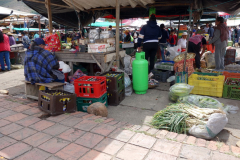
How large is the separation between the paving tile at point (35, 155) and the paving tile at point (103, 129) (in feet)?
2.52

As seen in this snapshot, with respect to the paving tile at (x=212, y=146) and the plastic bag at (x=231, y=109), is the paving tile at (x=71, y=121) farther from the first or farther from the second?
the plastic bag at (x=231, y=109)

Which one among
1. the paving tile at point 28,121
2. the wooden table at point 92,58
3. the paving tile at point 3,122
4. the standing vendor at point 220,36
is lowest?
the paving tile at point 3,122

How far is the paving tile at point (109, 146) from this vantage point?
2.41 m

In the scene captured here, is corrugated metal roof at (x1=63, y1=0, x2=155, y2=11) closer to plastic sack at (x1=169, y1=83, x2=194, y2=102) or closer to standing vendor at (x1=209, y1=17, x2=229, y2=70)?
standing vendor at (x1=209, y1=17, x2=229, y2=70)

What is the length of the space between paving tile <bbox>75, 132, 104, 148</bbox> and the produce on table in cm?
110

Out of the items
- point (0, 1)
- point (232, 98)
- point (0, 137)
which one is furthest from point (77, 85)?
point (0, 1)

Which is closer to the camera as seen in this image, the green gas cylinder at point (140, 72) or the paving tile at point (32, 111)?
the paving tile at point (32, 111)

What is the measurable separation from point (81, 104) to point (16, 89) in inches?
123

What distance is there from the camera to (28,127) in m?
3.03

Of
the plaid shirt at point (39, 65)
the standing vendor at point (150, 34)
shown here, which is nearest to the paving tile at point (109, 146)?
the plaid shirt at point (39, 65)

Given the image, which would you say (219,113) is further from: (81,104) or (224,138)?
(81,104)

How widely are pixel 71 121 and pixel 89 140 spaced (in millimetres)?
722

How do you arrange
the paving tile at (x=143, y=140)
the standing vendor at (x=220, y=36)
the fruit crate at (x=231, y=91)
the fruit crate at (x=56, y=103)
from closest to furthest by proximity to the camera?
the paving tile at (x=143, y=140) < the fruit crate at (x=56, y=103) < the fruit crate at (x=231, y=91) < the standing vendor at (x=220, y=36)

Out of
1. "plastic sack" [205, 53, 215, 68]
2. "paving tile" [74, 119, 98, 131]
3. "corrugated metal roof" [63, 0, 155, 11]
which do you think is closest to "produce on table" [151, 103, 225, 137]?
"paving tile" [74, 119, 98, 131]
